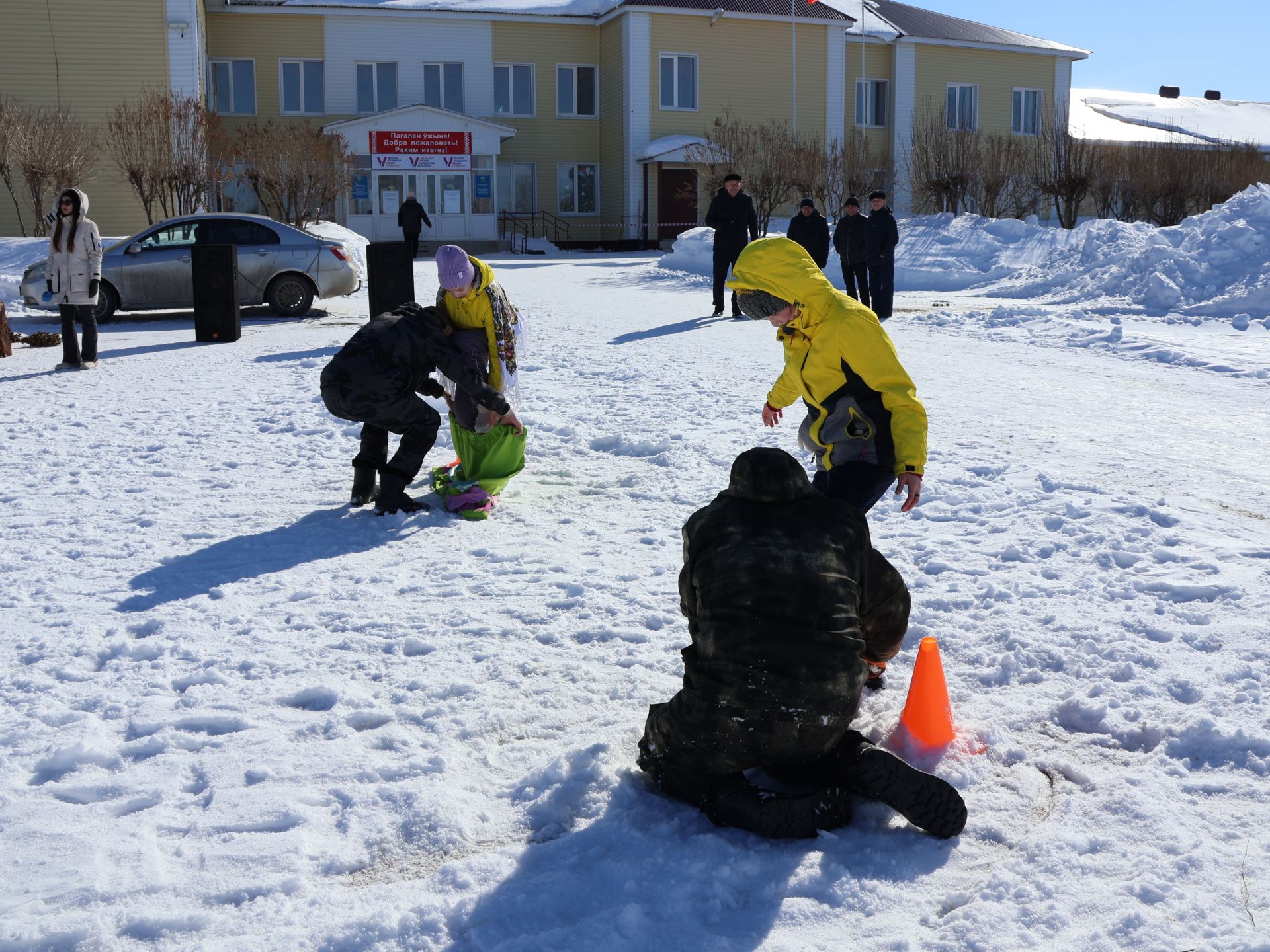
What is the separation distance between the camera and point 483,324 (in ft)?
20.7

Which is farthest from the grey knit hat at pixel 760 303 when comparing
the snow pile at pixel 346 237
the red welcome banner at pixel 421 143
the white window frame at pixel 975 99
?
the white window frame at pixel 975 99

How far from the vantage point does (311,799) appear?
3240 millimetres

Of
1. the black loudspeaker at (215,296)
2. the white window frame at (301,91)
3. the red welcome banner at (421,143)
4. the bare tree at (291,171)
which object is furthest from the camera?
the white window frame at (301,91)

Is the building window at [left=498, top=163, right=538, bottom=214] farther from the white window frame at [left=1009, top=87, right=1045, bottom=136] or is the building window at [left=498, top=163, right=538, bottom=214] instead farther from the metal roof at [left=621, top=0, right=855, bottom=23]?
the white window frame at [left=1009, top=87, right=1045, bottom=136]

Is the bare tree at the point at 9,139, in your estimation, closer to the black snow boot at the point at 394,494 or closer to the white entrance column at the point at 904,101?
the black snow boot at the point at 394,494

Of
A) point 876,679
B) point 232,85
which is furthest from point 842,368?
point 232,85

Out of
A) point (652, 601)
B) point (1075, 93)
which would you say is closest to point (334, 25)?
point (1075, 93)

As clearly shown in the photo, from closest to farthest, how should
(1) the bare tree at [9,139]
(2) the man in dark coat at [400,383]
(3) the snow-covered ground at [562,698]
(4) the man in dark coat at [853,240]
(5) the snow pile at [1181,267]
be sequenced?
(3) the snow-covered ground at [562,698], (2) the man in dark coat at [400,383], (4) the man in dark coat at [853,240], (5) the snow pile at [1181,267], (1) the bare tree at [9,139]

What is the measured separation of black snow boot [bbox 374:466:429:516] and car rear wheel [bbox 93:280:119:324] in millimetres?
10690

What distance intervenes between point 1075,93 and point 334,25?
1335 inches

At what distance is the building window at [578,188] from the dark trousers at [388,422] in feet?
117

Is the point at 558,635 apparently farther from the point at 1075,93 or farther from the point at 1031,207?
the point at 1075,93

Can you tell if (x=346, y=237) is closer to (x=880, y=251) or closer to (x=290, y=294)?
(x=290, y=294)

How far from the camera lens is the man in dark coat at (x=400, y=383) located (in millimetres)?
5918
